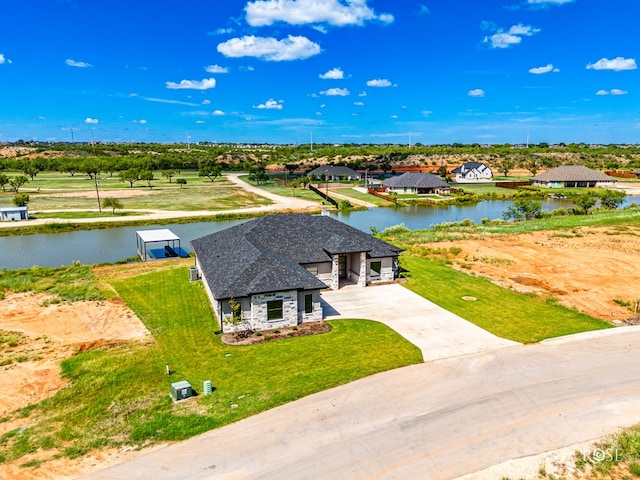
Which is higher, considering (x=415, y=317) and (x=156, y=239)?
(x=156, y=239)

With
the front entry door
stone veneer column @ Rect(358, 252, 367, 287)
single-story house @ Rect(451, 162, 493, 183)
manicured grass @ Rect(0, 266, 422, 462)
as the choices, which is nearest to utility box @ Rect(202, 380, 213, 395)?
manicured grass @ Rect(0, 266, 422, 462)

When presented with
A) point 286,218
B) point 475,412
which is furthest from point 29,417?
point 286,218

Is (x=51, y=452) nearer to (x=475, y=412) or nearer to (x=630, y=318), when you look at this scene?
(x=475, y=412)

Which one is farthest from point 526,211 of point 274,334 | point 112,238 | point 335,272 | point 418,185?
point 112,238

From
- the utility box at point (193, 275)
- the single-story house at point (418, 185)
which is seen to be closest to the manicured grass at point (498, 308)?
the utility box at point (193, 275)

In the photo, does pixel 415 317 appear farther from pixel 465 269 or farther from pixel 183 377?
pixel 183 377

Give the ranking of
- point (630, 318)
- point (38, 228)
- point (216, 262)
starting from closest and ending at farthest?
point (630, 318), point (216, 262), point (38, 228)
